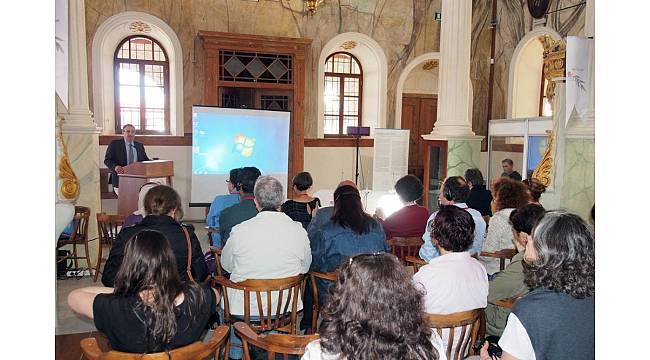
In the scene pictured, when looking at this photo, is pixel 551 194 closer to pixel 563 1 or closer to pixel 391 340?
pixel 391 340

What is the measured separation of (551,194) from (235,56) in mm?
5957

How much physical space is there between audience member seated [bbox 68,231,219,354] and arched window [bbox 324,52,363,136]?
28.5ft

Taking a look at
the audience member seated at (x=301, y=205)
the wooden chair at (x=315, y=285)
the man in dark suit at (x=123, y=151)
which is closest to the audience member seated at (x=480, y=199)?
the audience member seated at (x=301, y=205)

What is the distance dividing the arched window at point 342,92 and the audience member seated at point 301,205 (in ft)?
19.9

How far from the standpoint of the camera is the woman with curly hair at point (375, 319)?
4.97 ft

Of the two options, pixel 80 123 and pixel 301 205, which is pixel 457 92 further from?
pixel 80 123

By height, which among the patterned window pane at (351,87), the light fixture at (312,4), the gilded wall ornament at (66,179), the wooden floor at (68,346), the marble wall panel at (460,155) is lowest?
the wooden floor at (68,346)

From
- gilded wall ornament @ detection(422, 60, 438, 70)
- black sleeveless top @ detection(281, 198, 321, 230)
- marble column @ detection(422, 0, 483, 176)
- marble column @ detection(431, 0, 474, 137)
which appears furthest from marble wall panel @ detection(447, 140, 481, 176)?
gilded wall ornament @ detection(422, 60, 438, 70)

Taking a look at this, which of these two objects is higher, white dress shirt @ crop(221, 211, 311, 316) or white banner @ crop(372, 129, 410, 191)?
white banner @ crop(372, 129, 410, 191)

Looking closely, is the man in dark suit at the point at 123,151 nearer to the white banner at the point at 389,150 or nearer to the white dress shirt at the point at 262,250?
the white banner at the point at 389,150

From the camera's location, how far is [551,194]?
5.18m

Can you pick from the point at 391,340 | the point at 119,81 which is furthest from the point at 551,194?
the point at 119,81

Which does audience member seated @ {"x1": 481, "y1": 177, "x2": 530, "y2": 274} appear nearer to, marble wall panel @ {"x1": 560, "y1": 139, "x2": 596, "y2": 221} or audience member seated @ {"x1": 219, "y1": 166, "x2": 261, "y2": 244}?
marble wall panel @ {"x1": 560, "y1": 139, "x2": 596, "y2": 221}

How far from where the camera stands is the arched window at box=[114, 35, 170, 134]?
9.16 m
